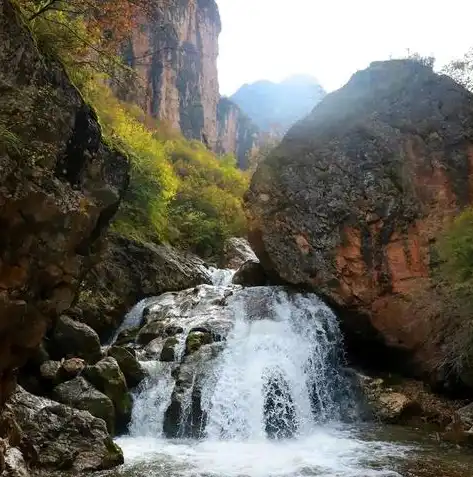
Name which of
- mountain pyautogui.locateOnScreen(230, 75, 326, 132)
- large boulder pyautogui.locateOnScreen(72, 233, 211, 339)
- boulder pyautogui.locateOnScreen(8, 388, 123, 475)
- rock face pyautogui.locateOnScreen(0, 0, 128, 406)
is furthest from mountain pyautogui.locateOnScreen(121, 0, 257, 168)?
mountain pyautogui.locateOnScreen(230, 75, 326, 132)

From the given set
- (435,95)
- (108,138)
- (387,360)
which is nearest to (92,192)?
(108,138)

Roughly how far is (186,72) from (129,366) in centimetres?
5240

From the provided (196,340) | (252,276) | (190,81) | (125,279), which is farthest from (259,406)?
(190,81)

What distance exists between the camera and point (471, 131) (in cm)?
1894

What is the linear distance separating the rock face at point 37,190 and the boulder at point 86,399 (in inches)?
126

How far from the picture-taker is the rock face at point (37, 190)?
24.2ft

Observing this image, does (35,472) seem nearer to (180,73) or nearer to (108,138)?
(108,138)

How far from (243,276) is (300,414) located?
821 centimetres

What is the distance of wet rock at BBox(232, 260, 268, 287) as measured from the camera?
21.2 m

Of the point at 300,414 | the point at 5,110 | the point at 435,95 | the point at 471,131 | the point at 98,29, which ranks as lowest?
the point at 300,414

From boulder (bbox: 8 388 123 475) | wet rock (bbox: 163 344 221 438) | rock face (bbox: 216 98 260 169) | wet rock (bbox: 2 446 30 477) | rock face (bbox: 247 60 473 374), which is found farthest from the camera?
rock face (bbox: 216 98 260 169)

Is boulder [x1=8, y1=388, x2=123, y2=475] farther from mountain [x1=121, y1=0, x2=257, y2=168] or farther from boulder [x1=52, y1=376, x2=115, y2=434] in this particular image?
mountain [x1=121, y1=0, x2=257, y2=168]

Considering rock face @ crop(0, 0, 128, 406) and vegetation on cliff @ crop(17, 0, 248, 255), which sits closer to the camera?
rock face @ crop(0, 0, 128, 406)

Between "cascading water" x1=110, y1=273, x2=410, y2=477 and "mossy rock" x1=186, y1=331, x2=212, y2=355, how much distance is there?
0.04 metres
